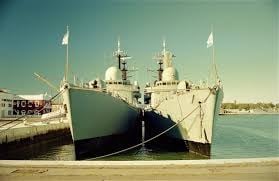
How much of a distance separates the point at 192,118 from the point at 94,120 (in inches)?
183

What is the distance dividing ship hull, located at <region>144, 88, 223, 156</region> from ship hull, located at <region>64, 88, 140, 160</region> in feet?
8.89

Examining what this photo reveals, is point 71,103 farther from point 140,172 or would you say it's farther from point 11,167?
point 140,172

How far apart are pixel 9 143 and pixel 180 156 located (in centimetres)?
835

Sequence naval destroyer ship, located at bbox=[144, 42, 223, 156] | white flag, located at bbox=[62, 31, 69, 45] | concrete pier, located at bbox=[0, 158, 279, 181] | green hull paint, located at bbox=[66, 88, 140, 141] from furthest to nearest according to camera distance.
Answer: naval destroyer ship, located at bbox=[144, 42, 223, 156] → green hull paint, located at bbox=[66, 88, 140, 141] → white flag, located at bbox=[62, 31, 69, 45] → concrete pier, located at bbox=[0, 158, 279, 181]

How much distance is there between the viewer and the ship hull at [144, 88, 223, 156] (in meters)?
15.0

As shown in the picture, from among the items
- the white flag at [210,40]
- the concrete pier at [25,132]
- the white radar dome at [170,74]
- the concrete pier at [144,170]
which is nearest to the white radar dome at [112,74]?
the white radar dome at [170,74]

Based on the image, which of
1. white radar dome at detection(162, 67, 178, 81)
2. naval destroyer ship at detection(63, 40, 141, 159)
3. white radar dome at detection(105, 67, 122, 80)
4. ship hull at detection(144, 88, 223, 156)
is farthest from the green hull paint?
white radar dome at detection(162, 67, 178, 81)

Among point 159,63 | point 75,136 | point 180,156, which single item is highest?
point 159,63

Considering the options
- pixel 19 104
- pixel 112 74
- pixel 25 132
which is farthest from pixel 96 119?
pixel 19 104

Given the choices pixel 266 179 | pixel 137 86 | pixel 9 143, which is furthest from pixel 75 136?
pixel 137 86

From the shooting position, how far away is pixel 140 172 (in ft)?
19.5

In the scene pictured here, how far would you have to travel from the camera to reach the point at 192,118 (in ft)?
53.1

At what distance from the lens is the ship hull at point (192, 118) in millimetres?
15039

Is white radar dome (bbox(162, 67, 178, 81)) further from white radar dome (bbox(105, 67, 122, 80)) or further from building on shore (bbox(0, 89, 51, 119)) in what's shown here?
building on shore (bbox(0, 89, 51, 119))
